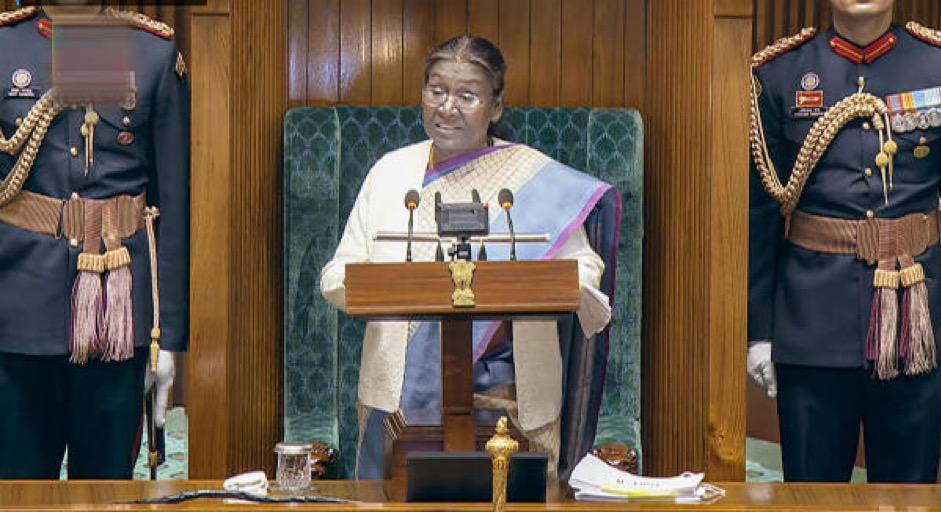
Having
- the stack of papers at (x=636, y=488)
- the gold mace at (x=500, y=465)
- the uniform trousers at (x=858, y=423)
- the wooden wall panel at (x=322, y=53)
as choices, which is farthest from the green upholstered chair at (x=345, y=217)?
the gold mace at (x=500, y=465)

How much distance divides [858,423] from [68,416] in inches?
75.1

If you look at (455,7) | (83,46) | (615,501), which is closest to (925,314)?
(615,501)

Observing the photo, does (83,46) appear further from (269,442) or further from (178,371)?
(178,371)

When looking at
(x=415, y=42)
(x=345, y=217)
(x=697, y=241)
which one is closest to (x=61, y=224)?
(x=345, y=217)

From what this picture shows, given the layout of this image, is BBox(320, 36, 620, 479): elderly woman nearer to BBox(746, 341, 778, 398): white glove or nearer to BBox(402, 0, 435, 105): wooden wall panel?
BBox(746, 341, 778, 398): white glove

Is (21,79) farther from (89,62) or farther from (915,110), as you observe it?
(915,110)

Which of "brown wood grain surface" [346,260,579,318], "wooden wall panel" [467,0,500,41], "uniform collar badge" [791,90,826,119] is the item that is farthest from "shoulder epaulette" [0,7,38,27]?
"uniform collar badge" [791,90,826,119]

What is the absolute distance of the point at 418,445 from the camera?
11.3 feet

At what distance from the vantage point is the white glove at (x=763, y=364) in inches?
163

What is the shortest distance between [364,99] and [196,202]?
2.82 feet

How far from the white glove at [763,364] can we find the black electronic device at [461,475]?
1.25m

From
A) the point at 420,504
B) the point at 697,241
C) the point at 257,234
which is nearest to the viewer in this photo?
the point at 420,504

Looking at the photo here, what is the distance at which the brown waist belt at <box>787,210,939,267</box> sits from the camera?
407cm

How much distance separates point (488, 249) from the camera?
3971 mm
